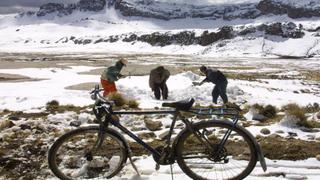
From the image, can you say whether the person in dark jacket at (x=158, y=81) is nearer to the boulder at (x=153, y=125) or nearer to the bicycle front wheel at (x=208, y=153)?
the boulder at (x=153, y=125)

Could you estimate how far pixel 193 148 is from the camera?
555cm

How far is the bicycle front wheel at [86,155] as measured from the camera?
549cm

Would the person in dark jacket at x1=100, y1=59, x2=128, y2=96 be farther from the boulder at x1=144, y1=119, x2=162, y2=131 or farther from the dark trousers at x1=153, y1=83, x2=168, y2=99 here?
the boulder at x1=144, y1=119, x2=162, y2=131

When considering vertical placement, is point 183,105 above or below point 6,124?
above

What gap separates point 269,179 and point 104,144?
198cm

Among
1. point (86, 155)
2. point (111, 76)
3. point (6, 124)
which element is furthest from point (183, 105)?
point (111, 76)

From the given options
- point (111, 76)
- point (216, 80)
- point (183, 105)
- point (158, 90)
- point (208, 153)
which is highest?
point (183, 105)

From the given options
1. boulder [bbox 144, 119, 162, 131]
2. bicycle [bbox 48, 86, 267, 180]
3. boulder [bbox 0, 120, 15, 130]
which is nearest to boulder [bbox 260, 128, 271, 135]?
boulder [bbox 144, 119, 162, 131]

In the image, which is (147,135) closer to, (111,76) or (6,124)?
(6,124)

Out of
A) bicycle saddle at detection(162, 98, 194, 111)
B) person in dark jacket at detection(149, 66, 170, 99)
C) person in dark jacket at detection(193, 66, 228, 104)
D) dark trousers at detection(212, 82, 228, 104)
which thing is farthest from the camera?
person in dark jacket at detection(149, 66, 170, 99)

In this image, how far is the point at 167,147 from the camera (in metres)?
5.50

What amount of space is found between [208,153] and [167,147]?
1.54 ft

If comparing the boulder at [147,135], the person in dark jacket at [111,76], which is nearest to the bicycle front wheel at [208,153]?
the boulder at [147,135]

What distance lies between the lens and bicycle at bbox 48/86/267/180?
5.36 meters
